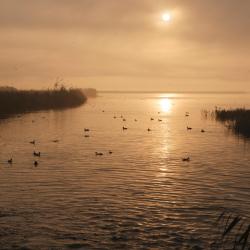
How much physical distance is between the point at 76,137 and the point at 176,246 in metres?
30.1

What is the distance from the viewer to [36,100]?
85.1 m

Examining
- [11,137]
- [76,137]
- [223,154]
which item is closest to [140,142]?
[76,137]

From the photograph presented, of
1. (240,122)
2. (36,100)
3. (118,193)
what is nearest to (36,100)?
(36,100)

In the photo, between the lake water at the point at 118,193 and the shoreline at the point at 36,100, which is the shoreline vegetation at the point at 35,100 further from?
the lake water at the point at 118,193

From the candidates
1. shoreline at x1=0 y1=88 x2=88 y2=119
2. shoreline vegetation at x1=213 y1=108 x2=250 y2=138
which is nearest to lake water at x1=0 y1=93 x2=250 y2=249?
shoreline vegetation at x1=213 y1=108 x2=250 y2=138

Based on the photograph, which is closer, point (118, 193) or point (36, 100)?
point (118, 193)

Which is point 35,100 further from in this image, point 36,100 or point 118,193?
point 118,193

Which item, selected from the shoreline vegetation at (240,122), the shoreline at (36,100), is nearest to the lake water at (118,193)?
the shoreline vegetation at (240,122)

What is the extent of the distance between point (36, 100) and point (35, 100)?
1.29 ft

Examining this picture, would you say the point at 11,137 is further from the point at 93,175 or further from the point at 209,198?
the point at 209,198

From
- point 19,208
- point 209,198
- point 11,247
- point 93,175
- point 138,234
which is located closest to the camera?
point 11,247

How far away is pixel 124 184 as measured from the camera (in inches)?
888

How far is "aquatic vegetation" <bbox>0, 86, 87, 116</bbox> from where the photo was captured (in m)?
71.8

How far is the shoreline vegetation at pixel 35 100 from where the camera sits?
71625 millimetres
